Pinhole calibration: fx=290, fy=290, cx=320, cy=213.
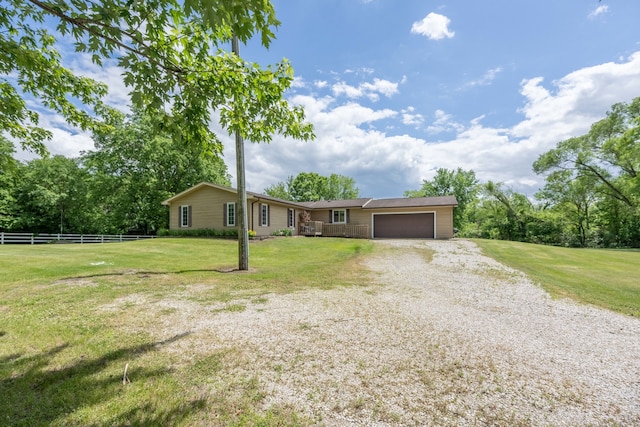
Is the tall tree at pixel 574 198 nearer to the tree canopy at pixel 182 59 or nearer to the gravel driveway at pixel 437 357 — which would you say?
the gravel driveway at pixel 437 357

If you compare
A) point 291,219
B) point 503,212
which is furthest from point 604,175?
point 291,219

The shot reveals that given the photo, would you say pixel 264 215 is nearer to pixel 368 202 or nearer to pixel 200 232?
pixel 200 232

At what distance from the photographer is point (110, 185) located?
28.1 meters

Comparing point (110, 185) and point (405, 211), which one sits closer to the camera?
point (405, 211)

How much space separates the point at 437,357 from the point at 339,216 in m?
22.2

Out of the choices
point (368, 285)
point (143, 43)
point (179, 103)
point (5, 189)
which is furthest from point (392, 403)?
point (5, 189)

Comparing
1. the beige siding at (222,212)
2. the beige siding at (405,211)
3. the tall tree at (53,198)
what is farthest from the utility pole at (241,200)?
the tall tree at (53,198)

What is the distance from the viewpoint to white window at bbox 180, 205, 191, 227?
71.5 feet

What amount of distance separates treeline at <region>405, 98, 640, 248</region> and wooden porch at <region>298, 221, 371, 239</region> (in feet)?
57.0

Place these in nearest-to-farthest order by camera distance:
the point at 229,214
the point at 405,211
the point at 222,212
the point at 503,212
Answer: the point at 229,214
the point at 222,212
the point at 405,211
the point at 503,212

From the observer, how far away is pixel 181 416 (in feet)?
7.88

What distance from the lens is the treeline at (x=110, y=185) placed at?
28125 mm

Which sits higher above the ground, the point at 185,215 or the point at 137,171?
the point at 137,171

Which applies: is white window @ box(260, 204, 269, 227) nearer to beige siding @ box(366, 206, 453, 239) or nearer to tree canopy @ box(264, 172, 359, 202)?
beige siding @ box(366, 206, 453, 239)
